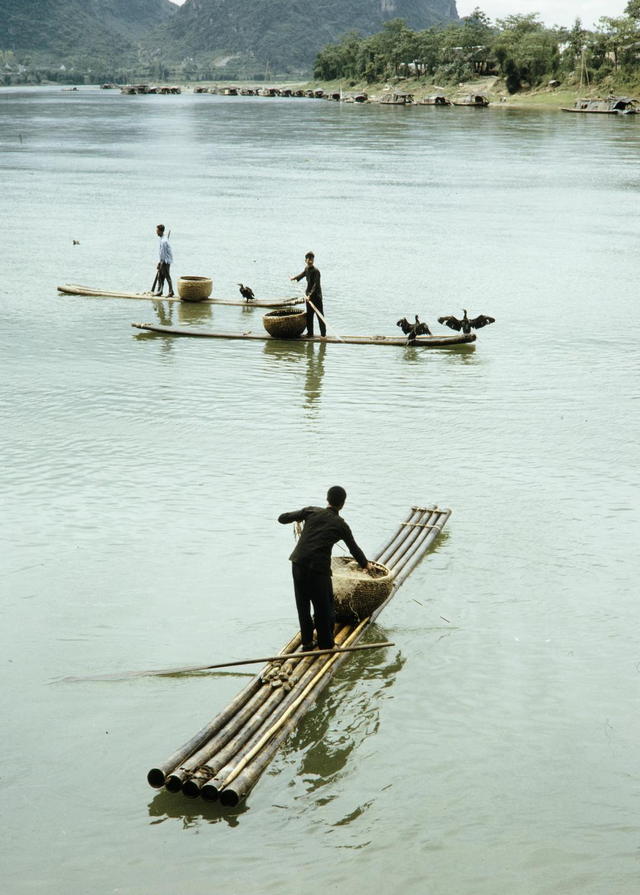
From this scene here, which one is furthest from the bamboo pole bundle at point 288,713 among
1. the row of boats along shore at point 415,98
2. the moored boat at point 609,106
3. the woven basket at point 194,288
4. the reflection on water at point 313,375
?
the row of boats along shore at point 415,98

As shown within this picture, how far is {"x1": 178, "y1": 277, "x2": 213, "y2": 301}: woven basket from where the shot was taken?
810 inches

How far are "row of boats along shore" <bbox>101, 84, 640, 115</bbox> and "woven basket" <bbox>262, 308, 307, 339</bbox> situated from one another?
81.4 metres

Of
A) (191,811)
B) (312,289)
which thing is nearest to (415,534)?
(191,811)

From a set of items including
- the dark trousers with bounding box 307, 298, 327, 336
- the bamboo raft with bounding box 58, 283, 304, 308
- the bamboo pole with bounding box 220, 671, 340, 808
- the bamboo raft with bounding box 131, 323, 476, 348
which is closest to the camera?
the bamboo pole with bounding box 220, 671, 340, 808

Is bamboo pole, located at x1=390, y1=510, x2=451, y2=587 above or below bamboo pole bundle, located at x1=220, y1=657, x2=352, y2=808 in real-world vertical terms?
above

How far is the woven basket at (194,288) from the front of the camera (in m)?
20.6

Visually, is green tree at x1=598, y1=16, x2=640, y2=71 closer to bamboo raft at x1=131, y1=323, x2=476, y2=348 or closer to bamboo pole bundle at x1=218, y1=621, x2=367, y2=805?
bamboo raft at x1=131, y1=323, x2=476, y2=348

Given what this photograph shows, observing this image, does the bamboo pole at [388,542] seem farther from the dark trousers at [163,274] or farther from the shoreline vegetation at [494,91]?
the shoreline vegetation at [494,91]

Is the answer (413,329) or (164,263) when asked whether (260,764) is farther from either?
(164,263)

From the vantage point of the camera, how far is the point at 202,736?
648 cm

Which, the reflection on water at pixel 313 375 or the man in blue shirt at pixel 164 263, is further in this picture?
the man in blue shirt at pixel 164 263

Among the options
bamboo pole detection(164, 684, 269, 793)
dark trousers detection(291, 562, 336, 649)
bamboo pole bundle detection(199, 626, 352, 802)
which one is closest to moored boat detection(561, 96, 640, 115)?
dark trousers detection(291, 562, 336, 649)

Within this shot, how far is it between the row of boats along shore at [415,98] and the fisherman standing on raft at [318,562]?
91409 mm

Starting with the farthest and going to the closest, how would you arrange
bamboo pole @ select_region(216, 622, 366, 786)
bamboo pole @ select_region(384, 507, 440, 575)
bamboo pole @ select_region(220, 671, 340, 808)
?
bamboo pole @ select_region(384, 507, 440, 575)
bamboo pole @ select_region(216, 622, 366, 786)
bamboo pole @ select_region(220, 671, 340, 808)
